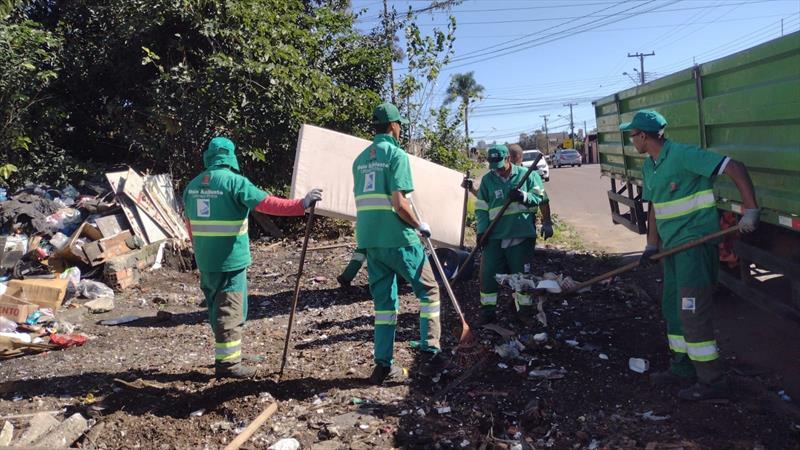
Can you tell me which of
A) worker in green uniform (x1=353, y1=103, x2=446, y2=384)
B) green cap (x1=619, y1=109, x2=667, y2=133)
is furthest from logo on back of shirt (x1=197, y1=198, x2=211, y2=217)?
green cap (x1=619, y1=109, x2=667, y2=133)

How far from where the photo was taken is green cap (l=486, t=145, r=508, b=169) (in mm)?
5172

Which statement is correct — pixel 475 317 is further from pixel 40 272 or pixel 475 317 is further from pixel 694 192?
pixel 40 272

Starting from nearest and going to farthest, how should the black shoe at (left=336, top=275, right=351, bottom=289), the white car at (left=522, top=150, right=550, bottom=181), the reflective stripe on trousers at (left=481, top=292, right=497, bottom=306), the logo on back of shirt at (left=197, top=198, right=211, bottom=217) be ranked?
the logo on back of shirt at (left=197, top=198, right=211, bottom=217)
the reflective stripe on trousers at (left=481, top=292, right=497, bottom=306)
the black shoe at (left=336, top=275, right=351, bottom=289)
the white car at (left=522, top=150, right=550, bottom=181)

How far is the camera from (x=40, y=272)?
7.48 metres

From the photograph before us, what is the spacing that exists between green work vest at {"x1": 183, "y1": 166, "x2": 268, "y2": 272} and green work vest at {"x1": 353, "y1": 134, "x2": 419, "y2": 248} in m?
0.71

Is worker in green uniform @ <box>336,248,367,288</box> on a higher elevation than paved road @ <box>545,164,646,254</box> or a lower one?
higher

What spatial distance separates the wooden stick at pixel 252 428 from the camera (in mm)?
3216

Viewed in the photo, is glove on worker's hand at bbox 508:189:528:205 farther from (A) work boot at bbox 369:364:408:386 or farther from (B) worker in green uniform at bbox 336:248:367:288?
(B) worker in green uniform at bbox 336:248:367:288

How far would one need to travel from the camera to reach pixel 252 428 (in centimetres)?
Result: 339

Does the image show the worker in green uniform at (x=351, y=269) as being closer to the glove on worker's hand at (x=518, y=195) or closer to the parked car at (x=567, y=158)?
the glove on worker's hand at (x=518, y=195)

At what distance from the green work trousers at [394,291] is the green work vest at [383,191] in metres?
0.08

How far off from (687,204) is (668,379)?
111 centimetres

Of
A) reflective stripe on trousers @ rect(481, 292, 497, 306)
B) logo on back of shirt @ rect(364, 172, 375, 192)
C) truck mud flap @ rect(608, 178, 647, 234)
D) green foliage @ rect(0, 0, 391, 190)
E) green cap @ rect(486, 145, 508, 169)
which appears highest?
green foliage @ rect(0, 0, 391, 190)

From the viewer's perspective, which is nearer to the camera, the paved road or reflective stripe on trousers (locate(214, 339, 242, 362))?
reflective stripe on trousers (locate(214, 339, 242, 362))
